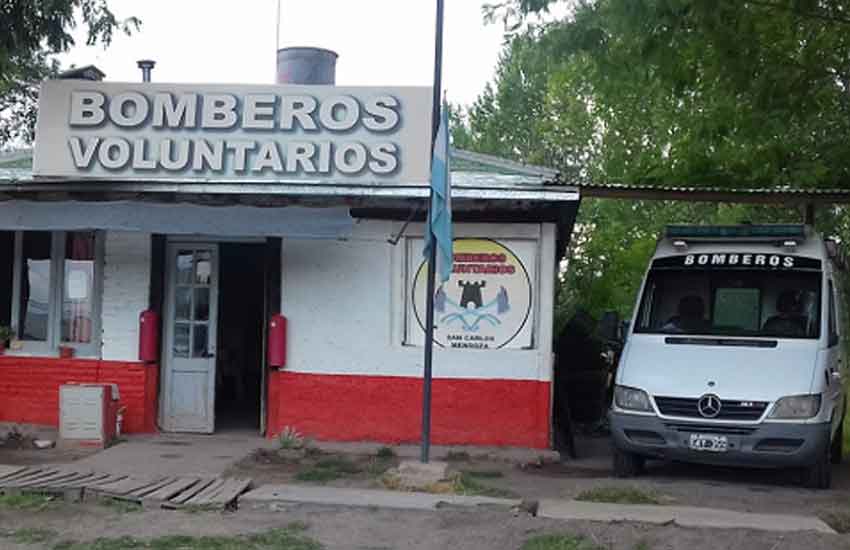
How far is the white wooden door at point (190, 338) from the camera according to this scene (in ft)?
40.7

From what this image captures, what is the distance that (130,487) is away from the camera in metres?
8.95

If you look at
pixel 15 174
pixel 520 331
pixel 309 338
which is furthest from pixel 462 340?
pixel 15 174

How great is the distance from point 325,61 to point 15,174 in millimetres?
4363

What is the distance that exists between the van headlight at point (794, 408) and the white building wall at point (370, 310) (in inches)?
107

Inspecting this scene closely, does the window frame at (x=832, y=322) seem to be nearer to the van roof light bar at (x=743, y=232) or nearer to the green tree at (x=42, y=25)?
the van roof light bar at (x=743, y=232)

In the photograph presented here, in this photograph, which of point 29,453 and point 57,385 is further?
point 57,385

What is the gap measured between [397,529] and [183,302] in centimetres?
547

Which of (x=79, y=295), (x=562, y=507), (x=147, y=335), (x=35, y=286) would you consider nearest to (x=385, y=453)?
(x=147, y=335)

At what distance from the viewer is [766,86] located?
40.2 feet

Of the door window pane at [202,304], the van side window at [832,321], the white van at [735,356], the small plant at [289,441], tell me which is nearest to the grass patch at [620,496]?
the white van at [735,356]

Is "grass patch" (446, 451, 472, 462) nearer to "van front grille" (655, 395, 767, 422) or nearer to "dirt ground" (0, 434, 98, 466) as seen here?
"van front grille" (655, 395, 767, 422)

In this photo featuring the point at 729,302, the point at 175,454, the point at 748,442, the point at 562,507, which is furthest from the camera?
the point at 729,302

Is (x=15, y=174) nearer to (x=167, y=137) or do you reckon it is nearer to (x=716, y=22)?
(x=167, y=137)

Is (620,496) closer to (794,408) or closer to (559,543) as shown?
(559,543)
